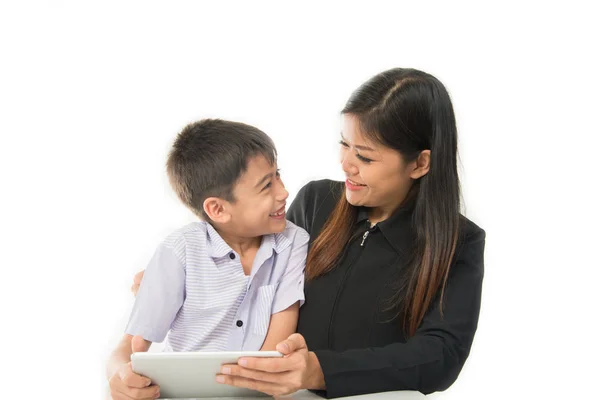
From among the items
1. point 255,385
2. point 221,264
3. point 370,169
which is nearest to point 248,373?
point 255,385

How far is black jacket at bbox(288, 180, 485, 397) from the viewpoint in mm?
1813

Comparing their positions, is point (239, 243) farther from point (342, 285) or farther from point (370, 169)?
point (370, 169)

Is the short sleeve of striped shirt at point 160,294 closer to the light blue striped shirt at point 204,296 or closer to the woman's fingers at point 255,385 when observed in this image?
the light blue striped shirt at point 204,296

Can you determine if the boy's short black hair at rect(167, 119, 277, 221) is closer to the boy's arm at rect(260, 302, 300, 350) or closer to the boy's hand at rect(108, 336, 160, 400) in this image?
the boy's arm at rect(260, 302, 300, 350)

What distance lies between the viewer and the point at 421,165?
2.13 m

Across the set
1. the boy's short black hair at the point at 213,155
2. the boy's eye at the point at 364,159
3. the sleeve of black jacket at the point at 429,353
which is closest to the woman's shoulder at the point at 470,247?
the sleeve of black jacket at the point at 429,353

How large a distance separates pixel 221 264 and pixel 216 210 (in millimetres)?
141

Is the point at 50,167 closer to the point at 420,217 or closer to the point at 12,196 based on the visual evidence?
the point at 12,196

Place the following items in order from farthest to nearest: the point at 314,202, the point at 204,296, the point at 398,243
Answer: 1. the point at 314,202
2. the point at 398,243
3. the point at 204,296

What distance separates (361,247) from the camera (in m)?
2.15

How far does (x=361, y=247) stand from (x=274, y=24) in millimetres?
1742

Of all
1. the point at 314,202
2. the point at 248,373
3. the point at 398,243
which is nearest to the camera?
the point at 248,373

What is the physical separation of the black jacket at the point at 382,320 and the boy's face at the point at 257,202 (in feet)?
0.67

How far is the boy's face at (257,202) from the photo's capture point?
2.03 meters
